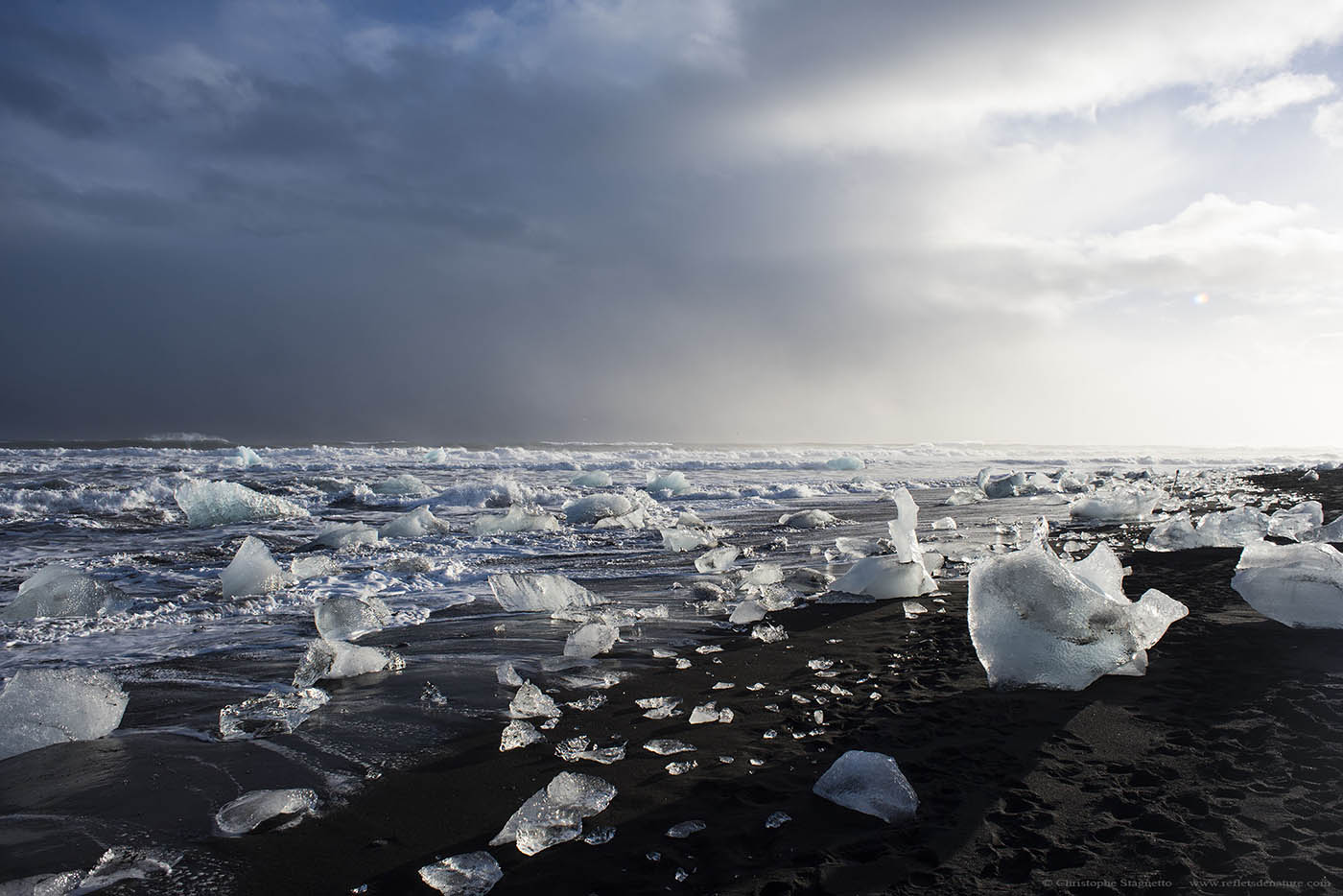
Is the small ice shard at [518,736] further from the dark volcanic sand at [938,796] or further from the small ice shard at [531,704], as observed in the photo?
the small ice shard at [531,704]

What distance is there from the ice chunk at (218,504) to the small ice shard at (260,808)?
8194mm

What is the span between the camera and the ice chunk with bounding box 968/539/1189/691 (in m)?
2.73

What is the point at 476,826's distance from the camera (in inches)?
70.8

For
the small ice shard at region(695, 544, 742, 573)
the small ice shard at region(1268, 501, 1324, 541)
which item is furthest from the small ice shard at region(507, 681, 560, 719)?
the small ice shard at region(1268, 501, 1324, 541)

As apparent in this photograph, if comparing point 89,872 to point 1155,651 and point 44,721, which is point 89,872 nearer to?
point 44,721

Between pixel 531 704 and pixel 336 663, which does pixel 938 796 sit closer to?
pixel 531 704

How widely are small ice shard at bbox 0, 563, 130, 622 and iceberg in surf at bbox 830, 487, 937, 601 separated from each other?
483 cm

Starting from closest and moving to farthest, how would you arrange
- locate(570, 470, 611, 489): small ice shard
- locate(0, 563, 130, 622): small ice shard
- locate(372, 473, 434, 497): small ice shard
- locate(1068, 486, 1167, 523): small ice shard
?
1. locate(0, 563, 130, 622): small ice shard
2. locate(1068, 486, 1167, 523): small ice shard
3. locate(372, 473, 434, 497): small ice shard
4. locate(570, 470, 611, 489): small ice shard

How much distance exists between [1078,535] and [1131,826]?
6437 millimetres

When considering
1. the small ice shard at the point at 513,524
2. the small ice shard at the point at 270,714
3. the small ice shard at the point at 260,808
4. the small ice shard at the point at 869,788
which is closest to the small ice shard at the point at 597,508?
the small ice shard at the point at 513,524

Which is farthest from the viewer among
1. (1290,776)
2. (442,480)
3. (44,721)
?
(442,480)

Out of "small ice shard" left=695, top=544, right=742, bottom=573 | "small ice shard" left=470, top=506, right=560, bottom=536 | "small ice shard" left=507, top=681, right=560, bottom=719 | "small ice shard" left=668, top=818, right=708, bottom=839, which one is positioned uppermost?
"small ice shard" left=668, top=818, right=708, bottom=839

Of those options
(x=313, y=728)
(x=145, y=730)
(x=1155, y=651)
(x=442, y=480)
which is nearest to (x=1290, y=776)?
(x=1155, y=651)

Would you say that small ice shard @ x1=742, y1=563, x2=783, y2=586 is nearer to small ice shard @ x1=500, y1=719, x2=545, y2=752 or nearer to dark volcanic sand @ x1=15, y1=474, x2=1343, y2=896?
dark volcanic sand @ x1=15, y1=474, x2=1343, y2=896
